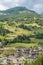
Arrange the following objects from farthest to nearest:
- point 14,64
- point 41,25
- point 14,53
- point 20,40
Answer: point 41,25
point 20,40
point 14,53
point 14,64

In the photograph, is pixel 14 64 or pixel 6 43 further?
pixel 6 43

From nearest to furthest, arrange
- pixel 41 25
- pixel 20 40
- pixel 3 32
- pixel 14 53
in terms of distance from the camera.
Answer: pixel 14 53 < pixel 20 40 < pixel 3 32 < pixel 41 25

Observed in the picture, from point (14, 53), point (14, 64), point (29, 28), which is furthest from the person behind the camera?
point (29, 28)

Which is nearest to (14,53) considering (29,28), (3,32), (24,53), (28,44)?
(24,53)

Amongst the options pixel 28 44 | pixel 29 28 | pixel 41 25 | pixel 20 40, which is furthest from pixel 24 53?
pixel 41 25

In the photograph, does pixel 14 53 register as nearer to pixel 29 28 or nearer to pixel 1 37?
pixel 1 37

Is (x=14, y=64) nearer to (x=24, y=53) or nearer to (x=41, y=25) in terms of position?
(x=24, y=53)

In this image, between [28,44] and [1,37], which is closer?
[28,44]

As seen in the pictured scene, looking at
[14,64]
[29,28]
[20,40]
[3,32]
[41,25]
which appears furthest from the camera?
[41,25]
